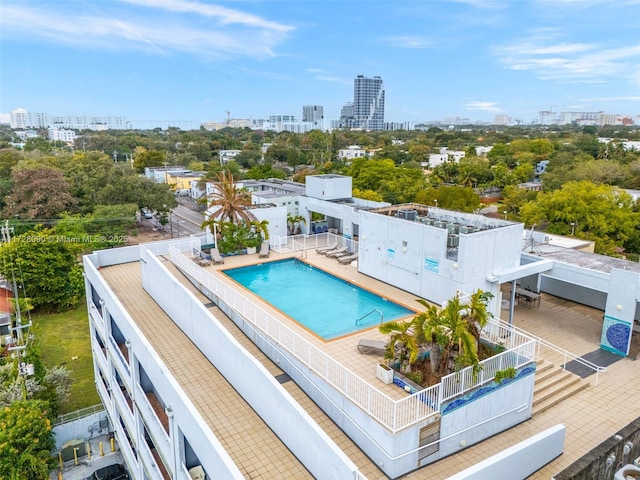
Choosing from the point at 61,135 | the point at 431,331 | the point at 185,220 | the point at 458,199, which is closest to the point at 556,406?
the point at 431,331

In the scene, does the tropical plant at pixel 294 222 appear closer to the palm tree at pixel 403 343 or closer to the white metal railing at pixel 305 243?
the white metal railing at pixel 305 243

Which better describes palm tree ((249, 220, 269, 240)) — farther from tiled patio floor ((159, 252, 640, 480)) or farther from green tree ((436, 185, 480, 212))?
green tree ((436, 185, 480, 212))

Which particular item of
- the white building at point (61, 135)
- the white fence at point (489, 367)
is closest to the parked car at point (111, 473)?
the white fence at point (489, 367)

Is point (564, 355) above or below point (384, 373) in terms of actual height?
below

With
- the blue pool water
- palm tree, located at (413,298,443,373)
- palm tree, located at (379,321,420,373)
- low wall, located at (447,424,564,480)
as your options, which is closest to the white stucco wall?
the blue pool water

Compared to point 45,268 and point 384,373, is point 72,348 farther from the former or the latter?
point 384,373

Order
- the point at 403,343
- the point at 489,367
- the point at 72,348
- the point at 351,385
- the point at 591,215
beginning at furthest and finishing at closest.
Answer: the point at 591,215
the point at 72,348
the point at 403,343
the point at 489,367
the point at 351,385
